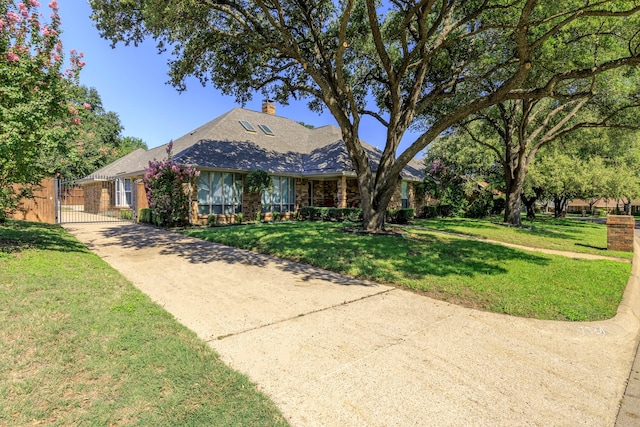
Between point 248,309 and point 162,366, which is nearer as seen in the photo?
point 162,366

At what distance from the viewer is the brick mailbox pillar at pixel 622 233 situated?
10.3 meters

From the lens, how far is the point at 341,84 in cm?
1004

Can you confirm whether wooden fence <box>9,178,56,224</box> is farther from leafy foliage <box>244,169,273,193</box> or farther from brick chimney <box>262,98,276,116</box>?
brick chimney <box>262,98,276,116</box>

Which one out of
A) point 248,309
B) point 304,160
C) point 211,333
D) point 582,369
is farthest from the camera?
point 304,160

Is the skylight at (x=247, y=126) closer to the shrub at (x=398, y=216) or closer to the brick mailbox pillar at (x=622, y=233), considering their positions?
the shrub at (x=398, y=216)

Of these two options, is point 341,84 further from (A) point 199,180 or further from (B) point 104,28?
(A) point 199,180

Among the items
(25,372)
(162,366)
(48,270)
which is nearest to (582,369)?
(162,366)

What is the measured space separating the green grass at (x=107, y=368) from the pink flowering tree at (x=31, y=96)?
9.71ft

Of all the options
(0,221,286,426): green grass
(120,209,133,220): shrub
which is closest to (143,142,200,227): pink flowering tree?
(120,209,133,220): shrub

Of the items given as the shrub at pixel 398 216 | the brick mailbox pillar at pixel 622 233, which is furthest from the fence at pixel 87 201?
the brick mailbox pillar at pixel 622 233

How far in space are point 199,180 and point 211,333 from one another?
13.2m

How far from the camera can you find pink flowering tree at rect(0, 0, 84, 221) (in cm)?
583

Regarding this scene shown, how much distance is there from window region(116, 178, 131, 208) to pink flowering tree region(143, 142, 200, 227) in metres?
8.54

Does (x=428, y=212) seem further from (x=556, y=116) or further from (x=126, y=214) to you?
(x=126, y=214)
